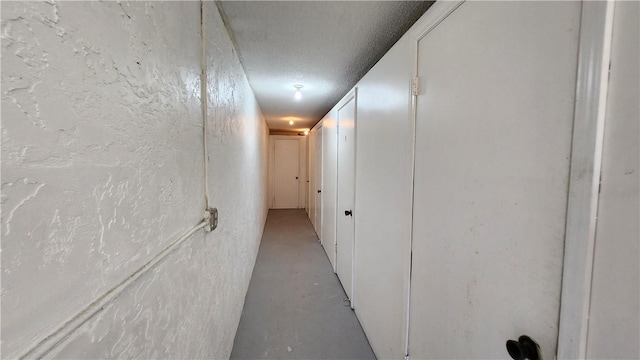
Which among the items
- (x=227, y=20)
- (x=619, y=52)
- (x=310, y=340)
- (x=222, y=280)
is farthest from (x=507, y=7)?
(x=310, y=340)

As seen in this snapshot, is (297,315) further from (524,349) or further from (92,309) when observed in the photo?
(92,309)

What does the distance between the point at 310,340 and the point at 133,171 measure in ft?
6.04

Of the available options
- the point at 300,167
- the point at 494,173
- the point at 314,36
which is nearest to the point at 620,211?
the point at 494,173

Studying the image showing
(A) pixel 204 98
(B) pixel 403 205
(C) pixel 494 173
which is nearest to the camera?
(C) pixel 494 173

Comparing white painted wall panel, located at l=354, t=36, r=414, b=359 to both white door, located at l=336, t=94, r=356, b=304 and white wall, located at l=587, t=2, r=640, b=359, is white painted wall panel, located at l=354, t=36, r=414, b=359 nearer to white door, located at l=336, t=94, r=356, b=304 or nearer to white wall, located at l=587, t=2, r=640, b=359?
white door, located at l=336, t=94, r=356, b=304

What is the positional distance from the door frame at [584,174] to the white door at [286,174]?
657 centimetres

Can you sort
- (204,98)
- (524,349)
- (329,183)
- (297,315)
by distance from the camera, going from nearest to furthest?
(524,349), (204,98), (297,315), (329,183)

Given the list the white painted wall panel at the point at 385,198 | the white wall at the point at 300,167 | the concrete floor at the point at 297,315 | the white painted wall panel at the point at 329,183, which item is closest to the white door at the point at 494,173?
the white painted wall panel at the point at 385,198

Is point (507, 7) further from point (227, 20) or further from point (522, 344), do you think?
point (227, 20)

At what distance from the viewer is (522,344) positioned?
0.69m

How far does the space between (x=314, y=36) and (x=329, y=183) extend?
212 centimetres

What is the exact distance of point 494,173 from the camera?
80 cm

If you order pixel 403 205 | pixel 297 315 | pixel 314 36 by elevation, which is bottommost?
pixel 297 315

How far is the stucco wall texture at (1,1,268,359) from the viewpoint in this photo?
37 cm
